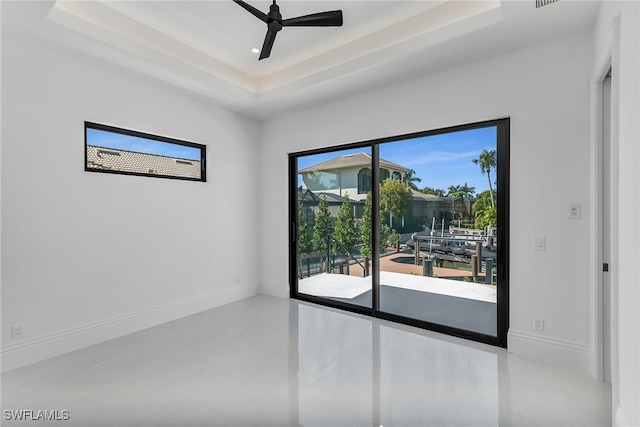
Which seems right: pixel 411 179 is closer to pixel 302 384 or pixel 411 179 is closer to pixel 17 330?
pixel 302 384

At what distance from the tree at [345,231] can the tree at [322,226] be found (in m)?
0.14

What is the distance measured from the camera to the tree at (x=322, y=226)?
438 cm

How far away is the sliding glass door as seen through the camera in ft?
10.0

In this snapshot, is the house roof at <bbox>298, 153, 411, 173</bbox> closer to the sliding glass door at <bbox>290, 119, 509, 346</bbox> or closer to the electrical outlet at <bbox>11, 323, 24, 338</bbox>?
the sliding glass door at <bbox>290, 119, 509, 346</bbox>

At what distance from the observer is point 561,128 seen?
261 centimetres

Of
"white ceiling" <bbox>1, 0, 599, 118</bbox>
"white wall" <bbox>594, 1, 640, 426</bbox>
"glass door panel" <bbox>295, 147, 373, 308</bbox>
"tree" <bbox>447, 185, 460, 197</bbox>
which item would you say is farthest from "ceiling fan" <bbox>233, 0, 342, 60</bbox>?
"tree" <bbox>447, 185, 460, 197</bbox>

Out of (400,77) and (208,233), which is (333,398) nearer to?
(208,233)

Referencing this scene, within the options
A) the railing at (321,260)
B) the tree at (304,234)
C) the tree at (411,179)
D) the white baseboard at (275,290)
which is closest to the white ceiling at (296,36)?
the tree at (411,179)

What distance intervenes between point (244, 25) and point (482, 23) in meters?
2.08

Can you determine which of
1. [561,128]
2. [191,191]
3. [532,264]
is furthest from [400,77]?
[191,191]

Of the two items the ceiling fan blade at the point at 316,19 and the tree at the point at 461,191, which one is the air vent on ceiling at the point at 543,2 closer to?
the ceiling fan blade at the point at 316,19

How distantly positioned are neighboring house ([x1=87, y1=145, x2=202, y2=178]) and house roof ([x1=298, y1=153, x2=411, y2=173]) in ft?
5.13

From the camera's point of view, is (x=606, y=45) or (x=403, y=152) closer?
(x=606, y=45)

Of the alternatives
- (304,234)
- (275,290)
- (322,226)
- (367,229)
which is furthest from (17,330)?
(367,229)
